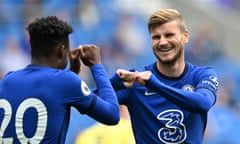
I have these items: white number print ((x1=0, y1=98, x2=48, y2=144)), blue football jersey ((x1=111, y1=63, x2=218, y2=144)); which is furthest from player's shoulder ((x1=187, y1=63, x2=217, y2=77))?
white number print ((x1=0, y1=98, x2=48, y2=144))

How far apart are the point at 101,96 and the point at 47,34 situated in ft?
1.49

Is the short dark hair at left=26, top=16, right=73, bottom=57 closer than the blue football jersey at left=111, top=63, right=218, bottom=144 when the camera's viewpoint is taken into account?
Yes

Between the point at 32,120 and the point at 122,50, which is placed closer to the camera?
the point at 32,120

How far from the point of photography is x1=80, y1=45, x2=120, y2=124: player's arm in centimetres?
376

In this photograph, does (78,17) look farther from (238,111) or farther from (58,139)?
(58,139)

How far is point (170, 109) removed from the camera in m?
4.36

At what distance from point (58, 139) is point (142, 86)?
2.87 feet

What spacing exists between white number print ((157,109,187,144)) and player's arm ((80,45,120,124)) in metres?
0.57

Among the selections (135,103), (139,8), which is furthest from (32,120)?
(139,8)

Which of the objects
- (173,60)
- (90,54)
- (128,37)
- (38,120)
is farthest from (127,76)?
(128,37)

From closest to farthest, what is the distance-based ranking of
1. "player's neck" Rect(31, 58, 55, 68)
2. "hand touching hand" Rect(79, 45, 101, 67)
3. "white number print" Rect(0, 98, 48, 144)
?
1. "white number print" Rect(0, 98, 48, 144)
2. "player's neck" Rect(31, 58, 55, 68)
3. "hand touching hand" Rect(79, 45, 101, 67)

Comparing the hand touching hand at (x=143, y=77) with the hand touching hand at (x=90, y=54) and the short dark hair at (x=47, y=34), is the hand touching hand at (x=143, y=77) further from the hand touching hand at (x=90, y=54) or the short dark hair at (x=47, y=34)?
the short dark hair at (x=47, y=34)

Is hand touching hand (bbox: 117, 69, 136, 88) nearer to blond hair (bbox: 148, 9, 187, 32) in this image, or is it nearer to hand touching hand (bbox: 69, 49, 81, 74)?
hand touching hand (bbox: 69, 49, 81, 74)

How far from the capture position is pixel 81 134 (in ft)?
29.5
